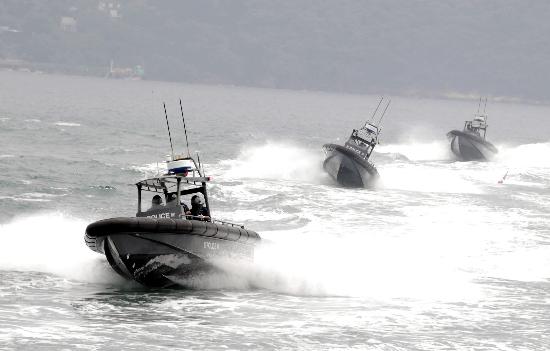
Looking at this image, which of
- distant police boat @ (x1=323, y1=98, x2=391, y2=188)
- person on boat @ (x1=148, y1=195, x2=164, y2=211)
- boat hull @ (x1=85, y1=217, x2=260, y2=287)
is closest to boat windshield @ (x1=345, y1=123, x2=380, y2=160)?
distant police boat @ (x1=323, y1=98, x2=391, y2=188)

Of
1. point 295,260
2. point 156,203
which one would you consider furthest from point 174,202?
point 295,260

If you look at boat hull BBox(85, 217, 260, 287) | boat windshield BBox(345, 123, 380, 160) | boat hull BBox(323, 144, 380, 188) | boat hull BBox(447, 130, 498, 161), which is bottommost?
boat hull BBox(85, 217, 260, 287)

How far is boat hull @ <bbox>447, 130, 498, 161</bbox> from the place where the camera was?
240 feet

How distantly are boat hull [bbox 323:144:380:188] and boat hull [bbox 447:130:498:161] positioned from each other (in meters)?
23.0

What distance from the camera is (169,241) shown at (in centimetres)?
2347

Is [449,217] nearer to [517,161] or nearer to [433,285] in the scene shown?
[433,285]

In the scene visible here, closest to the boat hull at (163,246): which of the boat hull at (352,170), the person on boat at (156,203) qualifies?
the person on boat at (156,203)

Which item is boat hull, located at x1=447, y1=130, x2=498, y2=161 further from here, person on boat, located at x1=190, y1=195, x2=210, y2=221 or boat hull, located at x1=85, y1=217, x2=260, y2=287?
person on boat, located at x1=190, y1=195, x2=210, y2=221

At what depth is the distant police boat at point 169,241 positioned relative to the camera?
23.2 meters

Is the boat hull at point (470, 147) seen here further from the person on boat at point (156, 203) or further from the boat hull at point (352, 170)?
the person on boat at point (156, 203)

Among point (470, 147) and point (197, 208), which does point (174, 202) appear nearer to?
point (197, 208)

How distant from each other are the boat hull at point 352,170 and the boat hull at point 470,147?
2298cm

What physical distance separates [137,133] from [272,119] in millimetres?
53526

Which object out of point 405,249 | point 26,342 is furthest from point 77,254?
point 405,249
